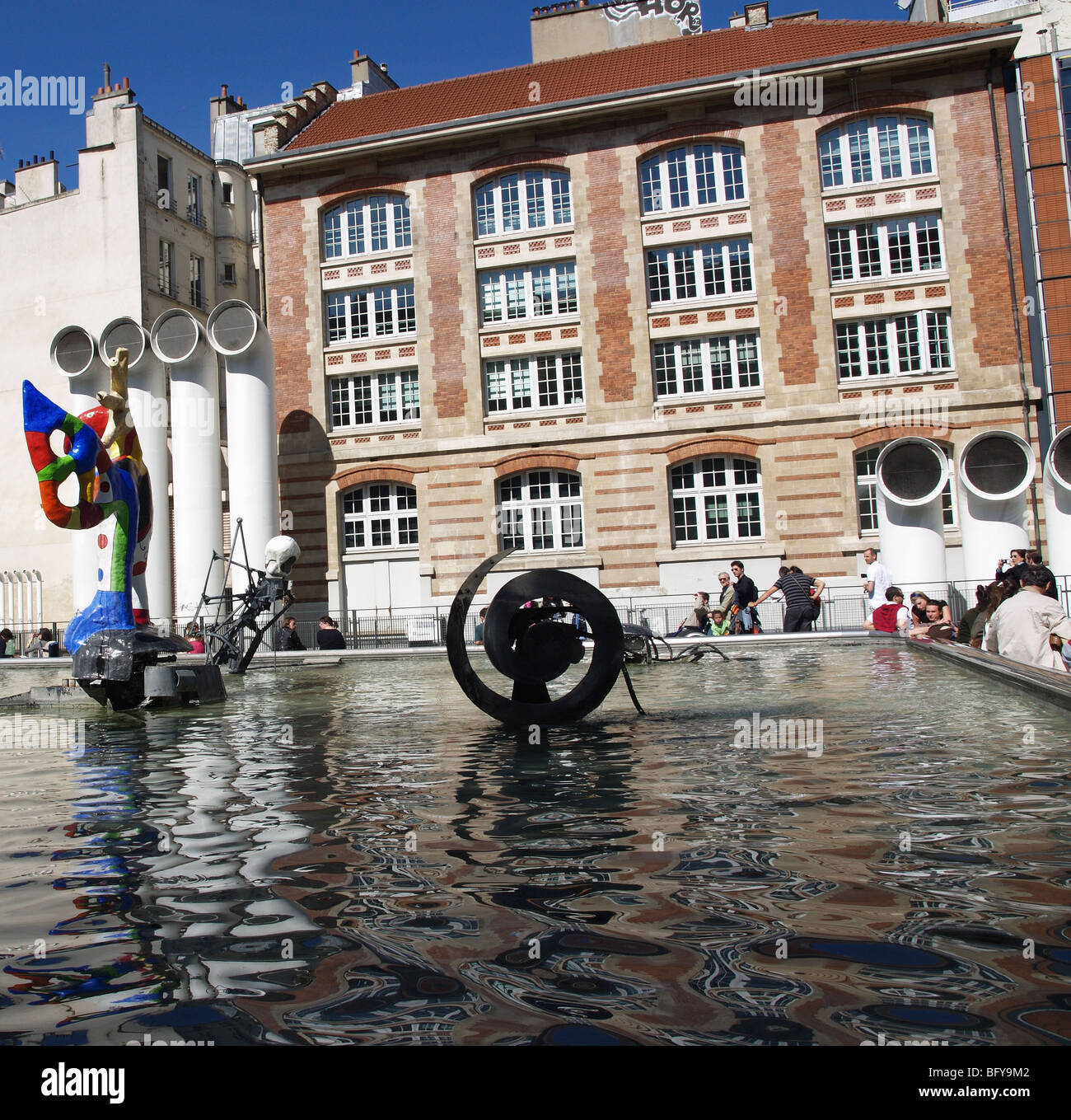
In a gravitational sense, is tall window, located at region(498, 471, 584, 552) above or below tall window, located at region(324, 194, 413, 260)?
below

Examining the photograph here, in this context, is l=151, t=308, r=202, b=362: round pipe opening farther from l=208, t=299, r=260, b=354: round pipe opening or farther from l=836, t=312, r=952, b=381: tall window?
l=836, t=312, r=952, b=381: tall window

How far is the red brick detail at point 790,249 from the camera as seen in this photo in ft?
95.8

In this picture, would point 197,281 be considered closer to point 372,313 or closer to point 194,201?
point 194,201

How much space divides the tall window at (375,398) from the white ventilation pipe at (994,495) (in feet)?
53.3

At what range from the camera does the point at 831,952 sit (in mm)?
2957

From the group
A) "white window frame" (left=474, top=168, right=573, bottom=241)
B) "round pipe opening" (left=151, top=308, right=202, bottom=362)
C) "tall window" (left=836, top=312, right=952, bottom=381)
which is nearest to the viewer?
"tall window" (left=836, top=312, right=952, bottom=381)

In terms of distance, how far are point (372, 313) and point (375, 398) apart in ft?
8.74

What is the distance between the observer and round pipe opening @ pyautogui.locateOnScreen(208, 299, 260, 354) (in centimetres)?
2912

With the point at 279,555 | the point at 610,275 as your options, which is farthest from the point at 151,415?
the point at 610,275

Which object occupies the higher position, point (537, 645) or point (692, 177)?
point (692, 177)

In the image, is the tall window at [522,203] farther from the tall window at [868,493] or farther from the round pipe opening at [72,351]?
the round pipe opening at [72,351]

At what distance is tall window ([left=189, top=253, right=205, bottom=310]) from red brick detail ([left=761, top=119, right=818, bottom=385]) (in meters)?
24.8

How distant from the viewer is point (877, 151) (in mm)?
29375

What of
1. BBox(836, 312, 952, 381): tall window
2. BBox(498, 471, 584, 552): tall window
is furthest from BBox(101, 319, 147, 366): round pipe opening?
BBox(836, 312, 952, 381): tall window
